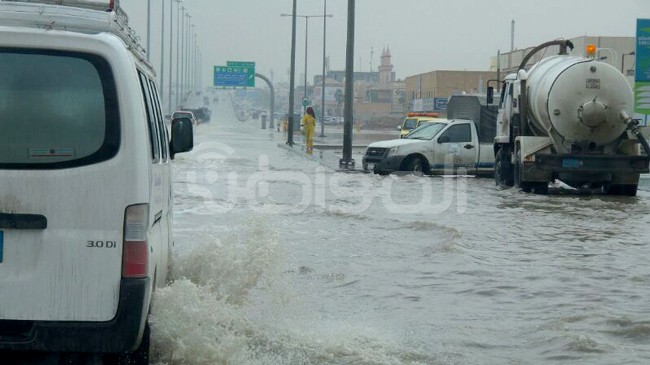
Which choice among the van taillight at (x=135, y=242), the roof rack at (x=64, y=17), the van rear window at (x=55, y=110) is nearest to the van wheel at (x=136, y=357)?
the van taillight at (x=135, y=242)

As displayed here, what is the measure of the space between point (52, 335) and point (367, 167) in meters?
24.8

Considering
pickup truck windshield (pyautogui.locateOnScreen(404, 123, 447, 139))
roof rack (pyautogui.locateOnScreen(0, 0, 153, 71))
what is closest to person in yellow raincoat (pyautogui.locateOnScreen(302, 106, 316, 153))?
pickup truck windshield (pyautogui.locateOnScreen(404, 123, 447, 139))

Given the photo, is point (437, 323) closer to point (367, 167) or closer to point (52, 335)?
point (52, 335)

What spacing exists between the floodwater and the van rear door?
1212 millimetres

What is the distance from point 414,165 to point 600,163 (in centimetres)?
656

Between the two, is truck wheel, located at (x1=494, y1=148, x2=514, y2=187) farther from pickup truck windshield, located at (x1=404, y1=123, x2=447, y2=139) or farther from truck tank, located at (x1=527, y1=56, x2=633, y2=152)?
pickup truck windshield, located at (x1=404, y1=123, x2=447, y2=139)

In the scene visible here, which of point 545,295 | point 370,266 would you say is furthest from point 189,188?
point 545,295

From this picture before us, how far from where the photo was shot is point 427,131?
28.3 meters

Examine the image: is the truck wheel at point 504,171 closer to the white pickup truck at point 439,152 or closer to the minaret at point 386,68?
the white pickup truck at point 439,152

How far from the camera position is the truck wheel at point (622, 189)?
2247cm

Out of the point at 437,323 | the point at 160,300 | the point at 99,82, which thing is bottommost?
the point at 437,323

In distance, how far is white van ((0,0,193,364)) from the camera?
5.09m

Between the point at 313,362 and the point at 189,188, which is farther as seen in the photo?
the point at 189,188

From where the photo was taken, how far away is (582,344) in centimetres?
771
